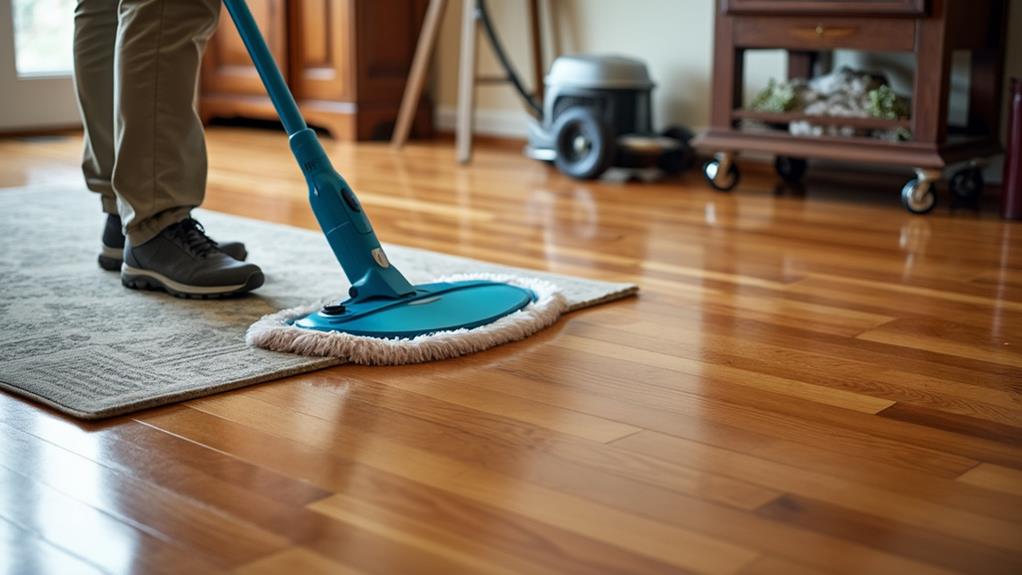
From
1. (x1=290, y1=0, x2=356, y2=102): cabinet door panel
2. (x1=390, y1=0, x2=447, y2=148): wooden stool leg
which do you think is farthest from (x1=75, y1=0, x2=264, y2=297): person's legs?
(x1=290, y1=0, x2=356, y2=102): cabinet door panel

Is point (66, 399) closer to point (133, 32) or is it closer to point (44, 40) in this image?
point (133, 32)

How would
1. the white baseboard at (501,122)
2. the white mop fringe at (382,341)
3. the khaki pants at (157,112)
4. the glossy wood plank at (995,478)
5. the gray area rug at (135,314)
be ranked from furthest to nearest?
1. the white baseboard at (501,122)
2. the khaki pants at (157,112)
3. the white mop fringe at (382,341)
4. the gray area rug at (135,314)
5. the glossy wood plank at (995,478)

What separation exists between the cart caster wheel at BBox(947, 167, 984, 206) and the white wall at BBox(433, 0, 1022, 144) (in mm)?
585

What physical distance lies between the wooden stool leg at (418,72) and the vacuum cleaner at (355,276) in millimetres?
1924

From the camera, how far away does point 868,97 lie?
8.29 ft

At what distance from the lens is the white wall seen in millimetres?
3109

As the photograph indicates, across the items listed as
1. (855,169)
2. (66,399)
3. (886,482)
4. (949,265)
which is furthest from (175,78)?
(855,169)

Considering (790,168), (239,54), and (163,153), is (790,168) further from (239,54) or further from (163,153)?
(239,54)

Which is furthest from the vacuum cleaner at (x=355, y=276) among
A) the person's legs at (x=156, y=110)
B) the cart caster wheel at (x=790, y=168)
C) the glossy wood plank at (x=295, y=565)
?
the cart caster wheel at (x=790, y=168)

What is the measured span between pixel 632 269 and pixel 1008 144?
→ 93 centimetres

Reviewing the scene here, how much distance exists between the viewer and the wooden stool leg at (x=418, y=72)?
3.34 meters

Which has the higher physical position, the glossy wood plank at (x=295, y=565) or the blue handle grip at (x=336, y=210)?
the blue handle grip at (x=336, y=210)

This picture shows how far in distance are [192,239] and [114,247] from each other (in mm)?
180

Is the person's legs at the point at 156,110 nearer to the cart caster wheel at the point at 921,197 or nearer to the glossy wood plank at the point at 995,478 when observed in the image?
the glossy wood plank at the point at 995,478
